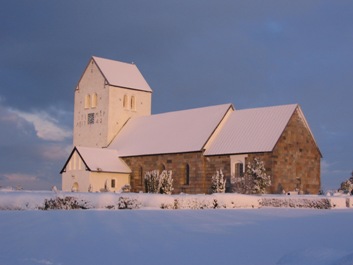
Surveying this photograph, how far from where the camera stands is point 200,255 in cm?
1273

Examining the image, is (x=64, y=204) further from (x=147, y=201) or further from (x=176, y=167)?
(x=176, y=167)

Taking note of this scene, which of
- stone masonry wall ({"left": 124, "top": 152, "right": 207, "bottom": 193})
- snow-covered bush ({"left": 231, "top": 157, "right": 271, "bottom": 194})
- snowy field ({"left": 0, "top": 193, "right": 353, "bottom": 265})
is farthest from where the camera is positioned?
stone masonry wall ({"left": 124, "top": 152, "right": 207, "bottom": 193})

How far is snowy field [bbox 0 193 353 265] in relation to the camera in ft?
39.6

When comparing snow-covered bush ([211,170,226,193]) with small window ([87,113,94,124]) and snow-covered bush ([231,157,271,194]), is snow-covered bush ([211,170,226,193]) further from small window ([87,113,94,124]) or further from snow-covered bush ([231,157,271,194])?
small window ([87,113,94,124])

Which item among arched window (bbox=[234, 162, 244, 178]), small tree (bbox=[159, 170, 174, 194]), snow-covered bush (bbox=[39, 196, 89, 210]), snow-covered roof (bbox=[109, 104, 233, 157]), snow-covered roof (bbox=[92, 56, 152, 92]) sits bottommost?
snow-covered bush (bbox=[39, 196, 89, 210])

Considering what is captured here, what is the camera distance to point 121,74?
62.8 metres

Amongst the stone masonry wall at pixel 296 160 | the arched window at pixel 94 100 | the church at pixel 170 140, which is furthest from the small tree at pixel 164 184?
the arched window at pixel 94 100

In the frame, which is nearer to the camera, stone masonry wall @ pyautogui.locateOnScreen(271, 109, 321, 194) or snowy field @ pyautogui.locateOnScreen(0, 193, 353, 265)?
snowy field @ pyautogui.locateOnScreen(0, 193, 353, 265)

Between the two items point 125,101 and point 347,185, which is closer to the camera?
point 347,185

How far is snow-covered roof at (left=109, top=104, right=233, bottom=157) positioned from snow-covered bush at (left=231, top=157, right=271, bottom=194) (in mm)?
5845

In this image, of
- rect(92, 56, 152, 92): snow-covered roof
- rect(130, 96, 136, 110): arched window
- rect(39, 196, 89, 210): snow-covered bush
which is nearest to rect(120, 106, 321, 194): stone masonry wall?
rect(130, 96, 136, 110): arched window

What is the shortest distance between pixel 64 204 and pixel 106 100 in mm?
32457

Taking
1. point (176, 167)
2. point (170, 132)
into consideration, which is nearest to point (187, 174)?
point (176, 167)

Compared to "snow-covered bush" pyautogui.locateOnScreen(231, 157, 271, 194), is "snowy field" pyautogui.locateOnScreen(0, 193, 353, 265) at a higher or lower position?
lower
